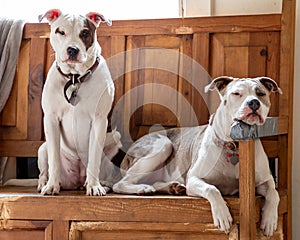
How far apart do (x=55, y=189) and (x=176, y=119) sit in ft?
2.22

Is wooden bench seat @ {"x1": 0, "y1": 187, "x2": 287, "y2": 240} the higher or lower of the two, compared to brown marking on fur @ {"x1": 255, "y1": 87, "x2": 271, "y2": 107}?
lower

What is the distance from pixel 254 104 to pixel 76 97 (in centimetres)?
66

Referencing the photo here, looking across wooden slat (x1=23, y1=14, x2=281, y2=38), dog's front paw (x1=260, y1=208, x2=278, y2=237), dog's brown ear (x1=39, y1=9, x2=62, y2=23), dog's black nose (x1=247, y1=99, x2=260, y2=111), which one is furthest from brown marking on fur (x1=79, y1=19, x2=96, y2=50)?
dog's front paw (x1=260, y1=208, x2=278, y2=237)

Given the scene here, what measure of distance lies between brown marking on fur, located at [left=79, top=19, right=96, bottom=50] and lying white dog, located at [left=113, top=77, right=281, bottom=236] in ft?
1.50

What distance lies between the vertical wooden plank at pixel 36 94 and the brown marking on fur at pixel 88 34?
497 mm

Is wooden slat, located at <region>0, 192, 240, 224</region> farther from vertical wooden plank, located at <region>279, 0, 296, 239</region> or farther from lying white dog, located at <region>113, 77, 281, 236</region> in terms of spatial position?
vertical wooden plank, located at <region>279, 0, 296, 239</region>

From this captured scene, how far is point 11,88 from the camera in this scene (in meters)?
2.67

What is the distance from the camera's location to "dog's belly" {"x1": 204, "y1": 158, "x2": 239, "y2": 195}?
214 cm

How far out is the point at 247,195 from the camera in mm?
1912

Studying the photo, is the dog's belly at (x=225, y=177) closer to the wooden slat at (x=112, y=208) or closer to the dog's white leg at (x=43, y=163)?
the wooden slat at (x=112, y=208)

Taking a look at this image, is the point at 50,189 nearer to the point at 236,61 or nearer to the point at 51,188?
the point at 51,188

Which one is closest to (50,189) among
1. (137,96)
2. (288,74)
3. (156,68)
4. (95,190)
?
(95,190)

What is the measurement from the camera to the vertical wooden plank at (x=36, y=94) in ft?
8.71

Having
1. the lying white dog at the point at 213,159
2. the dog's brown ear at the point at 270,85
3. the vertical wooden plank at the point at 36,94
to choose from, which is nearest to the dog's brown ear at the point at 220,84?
the lying white dog at the point at 213,159
